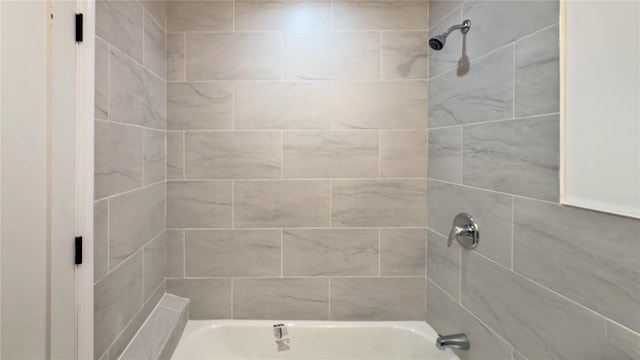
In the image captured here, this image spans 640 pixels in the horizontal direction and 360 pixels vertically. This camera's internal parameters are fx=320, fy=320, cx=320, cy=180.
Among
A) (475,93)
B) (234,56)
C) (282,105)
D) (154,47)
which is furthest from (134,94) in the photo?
(475,93)

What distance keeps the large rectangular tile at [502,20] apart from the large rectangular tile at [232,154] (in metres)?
1.02

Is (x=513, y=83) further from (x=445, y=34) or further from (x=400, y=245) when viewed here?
(x=400, y=245)

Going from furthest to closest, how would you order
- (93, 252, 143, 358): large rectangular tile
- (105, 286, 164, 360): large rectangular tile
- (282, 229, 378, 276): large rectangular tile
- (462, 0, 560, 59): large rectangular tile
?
(282, 229, 378, 276): large rectangular tile
(105, 286, 164, 360): large rectangular tile
(93, 252, 143, 358): large rectangular tile
(462, 0, 560, 59): large rectangular tile

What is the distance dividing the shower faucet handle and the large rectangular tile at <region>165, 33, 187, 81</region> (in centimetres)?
154

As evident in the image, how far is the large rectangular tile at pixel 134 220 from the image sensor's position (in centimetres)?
116

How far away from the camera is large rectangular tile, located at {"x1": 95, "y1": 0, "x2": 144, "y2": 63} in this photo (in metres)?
1.08

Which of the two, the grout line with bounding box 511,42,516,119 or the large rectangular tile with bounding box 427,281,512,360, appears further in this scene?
the large rectangular tile with bounding box 427,281,512,360

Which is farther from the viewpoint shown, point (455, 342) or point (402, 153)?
point (402, 153)

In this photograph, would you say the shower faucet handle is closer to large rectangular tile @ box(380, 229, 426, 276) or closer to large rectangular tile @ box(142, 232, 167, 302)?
large rectangular tile @ box(380, 229, 426, 276)

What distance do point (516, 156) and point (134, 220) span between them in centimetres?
148

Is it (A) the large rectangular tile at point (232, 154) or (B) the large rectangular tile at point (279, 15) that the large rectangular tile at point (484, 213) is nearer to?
(A) the large rectangular tile at point (232, 154)

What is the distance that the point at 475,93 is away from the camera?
130 cm

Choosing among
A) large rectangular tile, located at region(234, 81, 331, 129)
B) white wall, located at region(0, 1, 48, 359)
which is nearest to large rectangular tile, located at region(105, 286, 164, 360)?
white wall, located at region(0, 1, 48, 359)

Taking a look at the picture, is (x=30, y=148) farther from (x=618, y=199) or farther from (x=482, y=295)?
(x=482, y=295)
